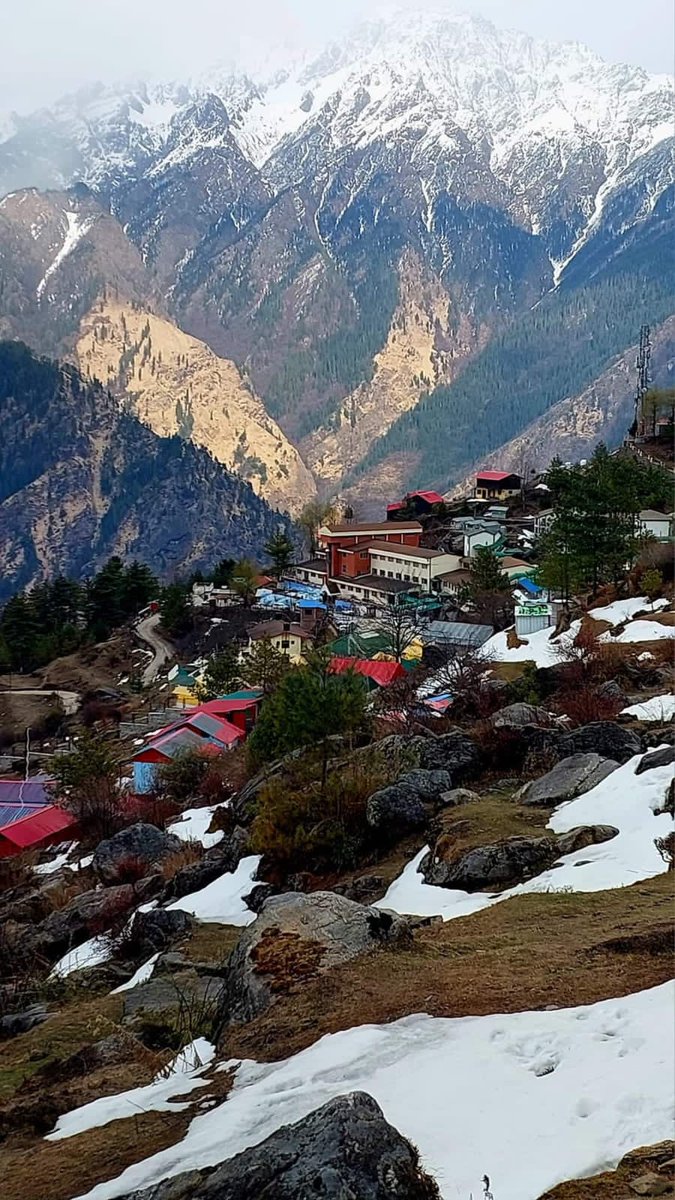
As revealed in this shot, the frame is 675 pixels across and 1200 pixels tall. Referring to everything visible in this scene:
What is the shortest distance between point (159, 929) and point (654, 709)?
7.85 meters

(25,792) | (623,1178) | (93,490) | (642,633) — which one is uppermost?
(93,490)

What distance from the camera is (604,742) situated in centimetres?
1264

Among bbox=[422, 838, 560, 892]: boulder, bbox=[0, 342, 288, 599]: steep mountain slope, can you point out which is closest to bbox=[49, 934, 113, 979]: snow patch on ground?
bbox=[422, 838, 560, 892]: boulder

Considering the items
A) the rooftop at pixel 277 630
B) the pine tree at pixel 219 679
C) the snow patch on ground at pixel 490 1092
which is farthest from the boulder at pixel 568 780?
the rooftop at pixel 277 630

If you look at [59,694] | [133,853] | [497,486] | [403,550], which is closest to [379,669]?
[133,853]

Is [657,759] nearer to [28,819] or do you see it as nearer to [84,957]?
[84,957]

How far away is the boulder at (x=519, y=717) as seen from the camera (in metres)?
14.5

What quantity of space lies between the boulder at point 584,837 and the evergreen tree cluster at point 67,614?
57461mm

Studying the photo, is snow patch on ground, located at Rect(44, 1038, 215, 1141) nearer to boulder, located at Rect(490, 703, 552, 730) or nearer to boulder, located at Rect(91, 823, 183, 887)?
boulder, located at Rect(490, 703, 552, 730)

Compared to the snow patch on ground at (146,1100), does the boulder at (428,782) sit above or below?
below

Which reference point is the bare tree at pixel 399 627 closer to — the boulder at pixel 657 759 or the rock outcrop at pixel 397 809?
the rock outcrop at pixel 397 809

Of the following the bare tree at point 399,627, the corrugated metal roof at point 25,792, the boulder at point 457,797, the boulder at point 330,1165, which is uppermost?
the boulder at point 330,1165

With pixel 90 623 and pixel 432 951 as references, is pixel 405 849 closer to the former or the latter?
pixel 432 951

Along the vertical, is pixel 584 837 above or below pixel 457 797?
above
